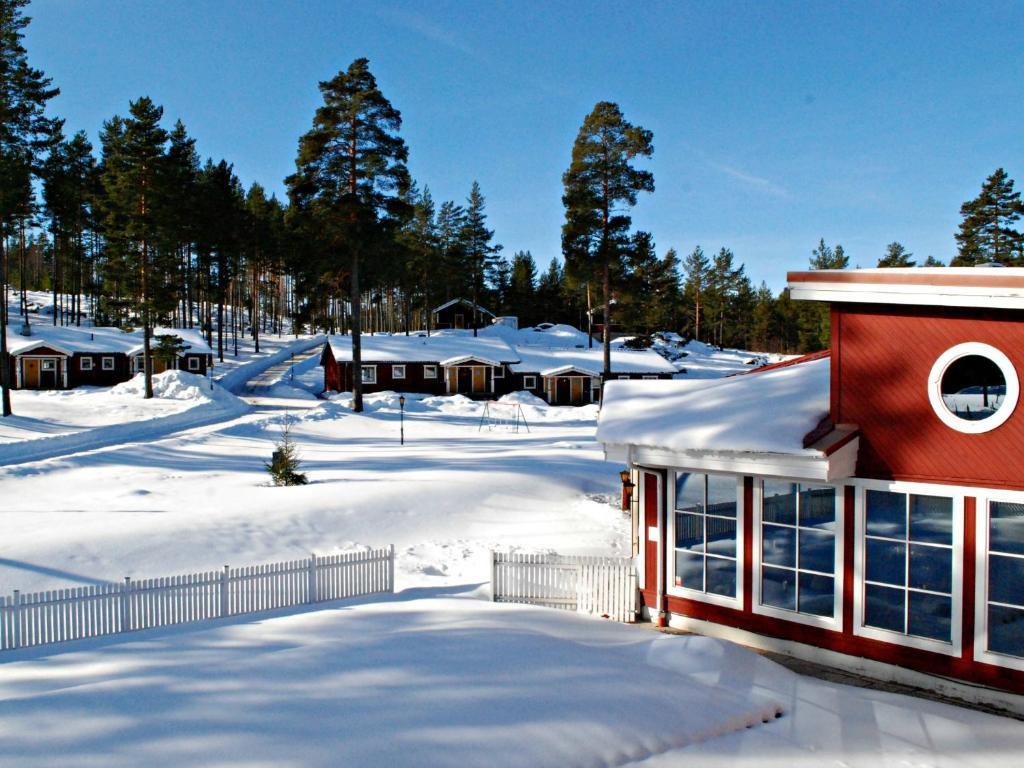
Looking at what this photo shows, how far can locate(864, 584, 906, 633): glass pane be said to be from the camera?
8.98m

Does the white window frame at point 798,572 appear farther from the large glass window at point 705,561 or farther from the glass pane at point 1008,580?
the glass pane at point 1008,580

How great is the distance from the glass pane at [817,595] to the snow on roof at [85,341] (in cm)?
4396

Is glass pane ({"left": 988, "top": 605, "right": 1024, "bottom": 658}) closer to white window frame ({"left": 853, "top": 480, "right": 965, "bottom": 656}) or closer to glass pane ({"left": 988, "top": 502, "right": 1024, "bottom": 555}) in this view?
white window frame ({"left": 853, "top": 480, "right": 965, "bottom": 656})

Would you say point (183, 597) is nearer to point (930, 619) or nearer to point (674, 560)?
point (674, 560)

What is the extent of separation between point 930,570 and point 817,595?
2.82m

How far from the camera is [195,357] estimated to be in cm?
5281

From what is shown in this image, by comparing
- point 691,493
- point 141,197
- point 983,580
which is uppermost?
point 141,197

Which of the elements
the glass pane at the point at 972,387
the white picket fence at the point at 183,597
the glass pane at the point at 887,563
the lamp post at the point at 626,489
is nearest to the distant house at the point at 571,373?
the lamp post at the point at 626,489

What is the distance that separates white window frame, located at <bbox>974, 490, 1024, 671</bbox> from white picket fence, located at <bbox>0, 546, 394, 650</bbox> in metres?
8.97

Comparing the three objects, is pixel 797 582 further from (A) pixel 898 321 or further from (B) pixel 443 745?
(B) pixel 443 745

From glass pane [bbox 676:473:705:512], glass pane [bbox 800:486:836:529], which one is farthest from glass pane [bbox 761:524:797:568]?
glass pane [bbox 676:473:705:512]

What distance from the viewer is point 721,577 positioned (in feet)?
35.8

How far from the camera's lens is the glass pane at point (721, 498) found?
1569 cm

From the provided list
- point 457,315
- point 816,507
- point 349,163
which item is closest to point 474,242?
point 457,315
